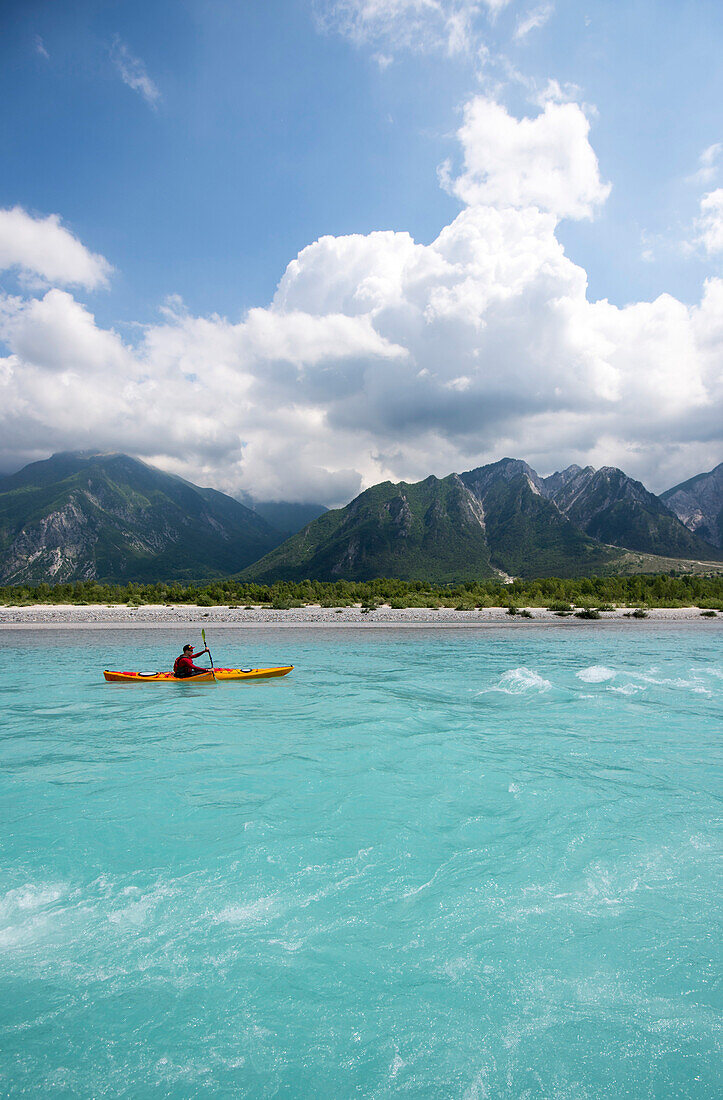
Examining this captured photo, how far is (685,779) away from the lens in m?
11.0

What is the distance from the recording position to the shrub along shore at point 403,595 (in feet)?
190

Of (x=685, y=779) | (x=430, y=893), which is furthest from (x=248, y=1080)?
(x=685, y=779)

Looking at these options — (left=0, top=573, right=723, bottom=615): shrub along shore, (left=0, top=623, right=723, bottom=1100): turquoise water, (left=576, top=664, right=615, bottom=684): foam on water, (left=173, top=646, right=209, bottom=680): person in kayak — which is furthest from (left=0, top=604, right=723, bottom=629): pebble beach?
(left=0, top=623, right=723, bottom=1100): turquoise water

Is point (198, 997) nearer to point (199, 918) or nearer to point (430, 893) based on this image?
point (199, 918)

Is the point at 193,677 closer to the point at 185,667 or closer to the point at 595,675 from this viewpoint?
the point at 185,667

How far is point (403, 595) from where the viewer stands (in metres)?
63.0

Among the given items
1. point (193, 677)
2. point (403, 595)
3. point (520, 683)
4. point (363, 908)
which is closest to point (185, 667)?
point (193, 677)

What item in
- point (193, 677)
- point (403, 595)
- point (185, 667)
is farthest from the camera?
point (403, 595)

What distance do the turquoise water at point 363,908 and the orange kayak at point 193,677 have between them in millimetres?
5362

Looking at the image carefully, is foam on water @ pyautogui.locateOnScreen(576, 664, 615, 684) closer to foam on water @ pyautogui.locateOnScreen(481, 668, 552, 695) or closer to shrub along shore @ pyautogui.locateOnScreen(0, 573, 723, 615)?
foam on water @ pyautogui.locateOnScreen(481, 668, 552, 695)

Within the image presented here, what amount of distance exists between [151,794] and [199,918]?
4728 mm

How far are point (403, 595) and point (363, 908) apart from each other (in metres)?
56.5

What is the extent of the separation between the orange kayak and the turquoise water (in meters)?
5.36

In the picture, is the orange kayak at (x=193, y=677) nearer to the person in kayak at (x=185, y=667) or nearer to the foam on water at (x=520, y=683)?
the person in kayak at (x=185, y=667)
